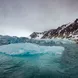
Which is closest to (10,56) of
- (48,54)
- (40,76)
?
(48,54)

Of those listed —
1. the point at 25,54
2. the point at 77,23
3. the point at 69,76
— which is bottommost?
the point at 69,76

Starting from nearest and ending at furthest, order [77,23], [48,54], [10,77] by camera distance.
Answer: [10,77] → [48,54] → [77,23]

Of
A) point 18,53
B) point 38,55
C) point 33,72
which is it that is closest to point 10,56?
point 18,53

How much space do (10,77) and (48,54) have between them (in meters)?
17.2

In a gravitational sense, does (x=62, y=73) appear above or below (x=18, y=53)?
below

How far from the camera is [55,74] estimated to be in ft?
56.3

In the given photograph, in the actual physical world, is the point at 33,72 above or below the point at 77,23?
below

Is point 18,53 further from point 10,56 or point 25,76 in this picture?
point 25,76

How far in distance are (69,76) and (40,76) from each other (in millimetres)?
3694

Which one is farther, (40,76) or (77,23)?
(77,23)

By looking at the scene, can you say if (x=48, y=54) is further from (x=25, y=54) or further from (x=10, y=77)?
(x=10, y=77)

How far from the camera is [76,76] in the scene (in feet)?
53.0

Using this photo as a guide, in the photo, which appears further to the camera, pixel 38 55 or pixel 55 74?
pixel 38 55

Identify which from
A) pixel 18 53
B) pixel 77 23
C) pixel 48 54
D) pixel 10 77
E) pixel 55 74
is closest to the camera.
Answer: pixel 10 77
